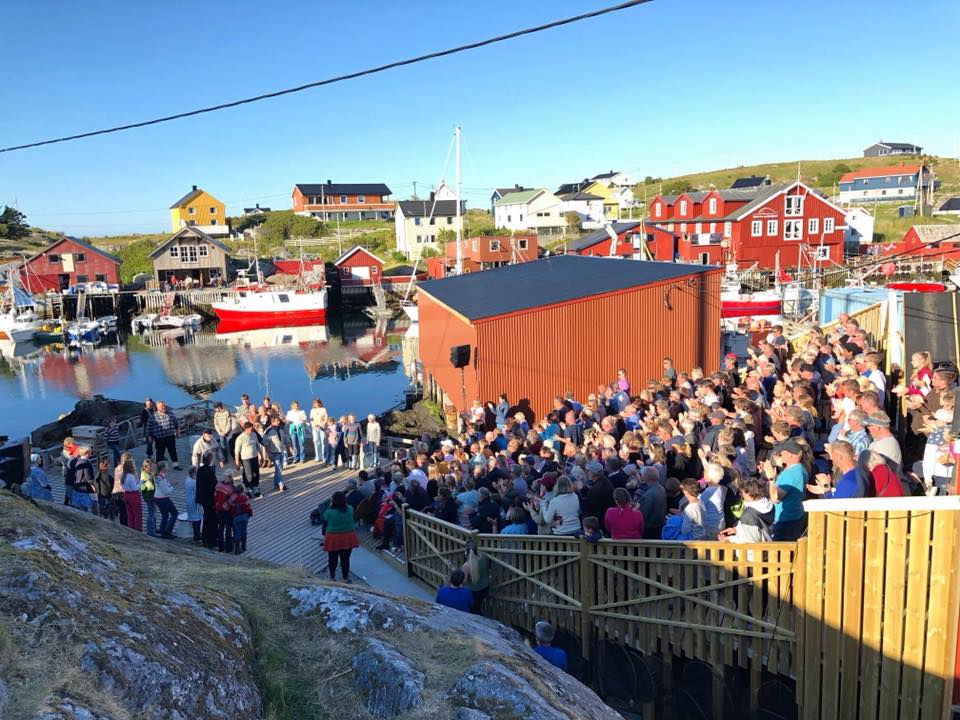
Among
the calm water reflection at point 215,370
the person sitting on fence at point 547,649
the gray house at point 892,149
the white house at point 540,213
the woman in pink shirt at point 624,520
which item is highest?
the gray house at point 892,149

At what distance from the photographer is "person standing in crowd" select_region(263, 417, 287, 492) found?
46.0ft

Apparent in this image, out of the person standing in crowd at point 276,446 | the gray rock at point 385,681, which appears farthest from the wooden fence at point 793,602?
the person standing in crowd at point 276,446

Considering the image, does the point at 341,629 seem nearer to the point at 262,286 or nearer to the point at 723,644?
the point at 723,644

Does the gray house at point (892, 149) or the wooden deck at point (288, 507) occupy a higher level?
the gray house at point (892, 149)

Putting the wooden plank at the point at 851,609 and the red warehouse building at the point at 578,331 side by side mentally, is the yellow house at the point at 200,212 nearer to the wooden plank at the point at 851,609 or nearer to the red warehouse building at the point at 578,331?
the red warehouse building at the point at 578,331

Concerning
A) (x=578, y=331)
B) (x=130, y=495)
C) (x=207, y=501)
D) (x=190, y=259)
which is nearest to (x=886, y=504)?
(x=207, y=501)

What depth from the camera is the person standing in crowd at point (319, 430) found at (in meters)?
15.6

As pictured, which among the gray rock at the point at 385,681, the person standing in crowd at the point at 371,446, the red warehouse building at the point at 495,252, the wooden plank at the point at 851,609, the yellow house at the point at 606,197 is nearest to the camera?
the gray rock at the point at 385,681

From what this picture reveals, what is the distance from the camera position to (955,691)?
630 cm

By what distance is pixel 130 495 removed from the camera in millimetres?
11531

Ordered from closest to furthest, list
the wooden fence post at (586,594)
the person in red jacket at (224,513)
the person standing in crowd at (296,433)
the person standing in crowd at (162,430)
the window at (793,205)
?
the wooden fence post at (586,594), the person in red jacket at (224,513), the person standing in crowd at (162,430), the person standing in crowd at (296,433), the window at (793,205)

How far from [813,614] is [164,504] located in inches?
367

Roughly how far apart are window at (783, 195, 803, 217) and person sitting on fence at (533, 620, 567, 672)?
5288 cm

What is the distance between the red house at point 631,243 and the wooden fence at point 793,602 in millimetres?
45084
